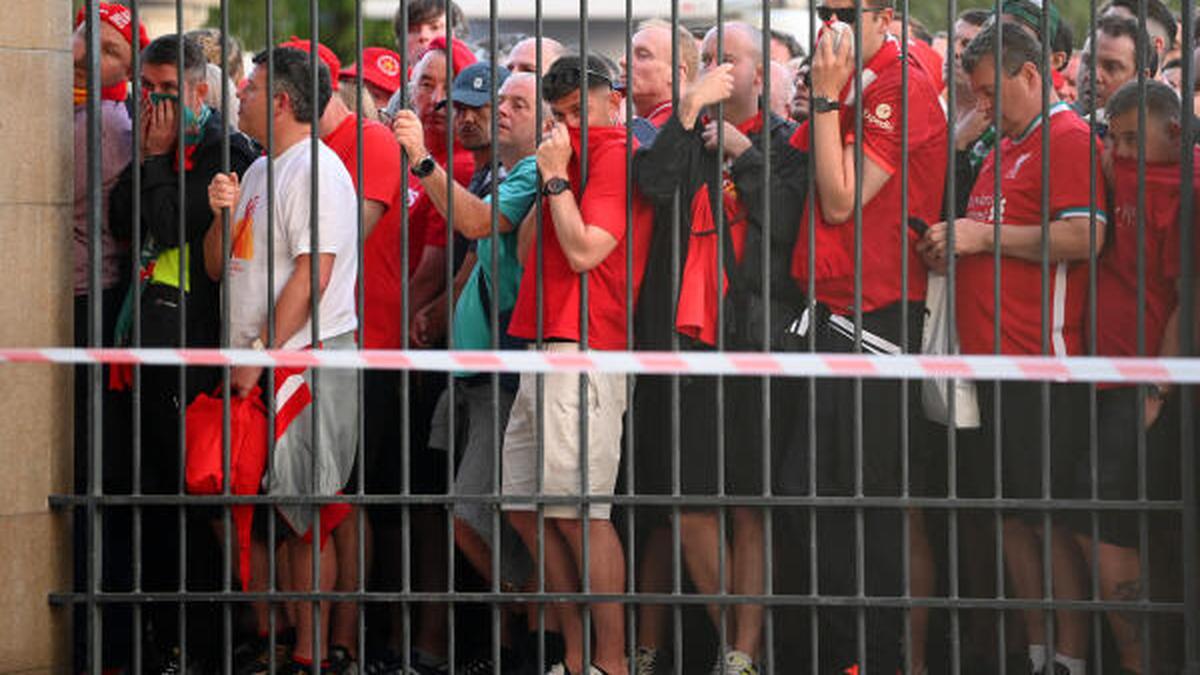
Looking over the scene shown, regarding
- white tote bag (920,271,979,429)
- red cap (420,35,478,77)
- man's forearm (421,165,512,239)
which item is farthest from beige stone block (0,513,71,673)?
white tote bag (920,271,979,429)

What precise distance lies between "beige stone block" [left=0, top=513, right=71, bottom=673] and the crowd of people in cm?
22

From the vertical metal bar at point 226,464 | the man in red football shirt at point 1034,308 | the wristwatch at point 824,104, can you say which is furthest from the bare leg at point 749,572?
the vertical metal bar at point 226,464

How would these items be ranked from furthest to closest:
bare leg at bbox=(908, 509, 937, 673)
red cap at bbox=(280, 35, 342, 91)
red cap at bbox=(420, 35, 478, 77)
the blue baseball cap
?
red cap at bbox=(420, 35, 478, 77) < the blue baseball cap < red cap at bbox=(280, 35, 342, 91) < bare leg at bbox=(908, 509, 937, 673)

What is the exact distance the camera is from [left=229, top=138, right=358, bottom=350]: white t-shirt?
6.22 metres

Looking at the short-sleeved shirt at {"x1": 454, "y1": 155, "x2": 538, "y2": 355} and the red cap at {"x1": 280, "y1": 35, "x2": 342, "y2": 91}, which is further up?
the red cap at {"x1": 280, "y1": 35, "x2": 342, "y2": 91}

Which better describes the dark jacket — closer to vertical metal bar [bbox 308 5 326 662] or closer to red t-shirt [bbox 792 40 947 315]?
vertical metal bar [bbox 308 5 326 662]

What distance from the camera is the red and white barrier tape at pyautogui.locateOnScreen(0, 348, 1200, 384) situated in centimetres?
523

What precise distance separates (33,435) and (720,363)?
1962mm

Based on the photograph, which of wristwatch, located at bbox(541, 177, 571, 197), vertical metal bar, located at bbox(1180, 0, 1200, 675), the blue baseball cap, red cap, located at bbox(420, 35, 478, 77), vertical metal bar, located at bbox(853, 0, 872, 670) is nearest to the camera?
vertical metal bar, located at bbox(1180, 0, 1200, 675)

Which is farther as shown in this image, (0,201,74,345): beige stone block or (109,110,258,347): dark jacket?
(109,110,258,347): dark jacket

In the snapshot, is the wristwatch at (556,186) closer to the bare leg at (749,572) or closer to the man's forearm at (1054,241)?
the bare leg at (749,572)

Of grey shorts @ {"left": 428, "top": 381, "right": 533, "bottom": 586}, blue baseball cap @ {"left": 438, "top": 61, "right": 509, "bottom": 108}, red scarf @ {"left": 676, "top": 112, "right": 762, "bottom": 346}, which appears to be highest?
blue baseball cap @ {"left": 438, "top": 61, "right": 509, "bottom": 108}

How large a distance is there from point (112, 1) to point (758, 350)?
3441 mm

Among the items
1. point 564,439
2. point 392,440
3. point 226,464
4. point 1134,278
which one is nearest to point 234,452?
point 226,464
